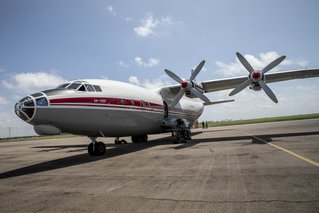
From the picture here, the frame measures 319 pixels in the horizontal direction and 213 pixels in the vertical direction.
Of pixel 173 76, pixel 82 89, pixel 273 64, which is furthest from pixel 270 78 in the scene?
pixel 82 89

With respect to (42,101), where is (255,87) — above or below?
above

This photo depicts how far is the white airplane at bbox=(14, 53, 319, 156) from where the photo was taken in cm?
1024

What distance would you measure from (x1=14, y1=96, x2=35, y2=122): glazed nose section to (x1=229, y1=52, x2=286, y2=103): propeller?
14.4 metres

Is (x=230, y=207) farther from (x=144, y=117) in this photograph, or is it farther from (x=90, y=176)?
(x=144, y=117)

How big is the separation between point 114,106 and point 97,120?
5.18 feet

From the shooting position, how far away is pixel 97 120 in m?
12.5

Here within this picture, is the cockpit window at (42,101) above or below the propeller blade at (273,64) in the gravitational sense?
below

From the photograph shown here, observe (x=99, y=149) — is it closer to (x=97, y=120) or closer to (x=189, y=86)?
(x=97, y=120)

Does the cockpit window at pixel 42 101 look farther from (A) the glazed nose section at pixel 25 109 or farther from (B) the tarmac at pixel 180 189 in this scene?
(B) the tarmac at pixel 180 189

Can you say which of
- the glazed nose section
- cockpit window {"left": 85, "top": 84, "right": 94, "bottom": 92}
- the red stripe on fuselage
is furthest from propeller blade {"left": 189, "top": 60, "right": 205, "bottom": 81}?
the glazed nose section

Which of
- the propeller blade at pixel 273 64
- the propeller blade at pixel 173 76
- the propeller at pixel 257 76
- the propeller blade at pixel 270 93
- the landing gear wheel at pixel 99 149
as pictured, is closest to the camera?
the landing gear wheel at pixel 99 149

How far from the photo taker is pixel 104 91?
13.5 meters

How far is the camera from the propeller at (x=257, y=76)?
61.9 ft

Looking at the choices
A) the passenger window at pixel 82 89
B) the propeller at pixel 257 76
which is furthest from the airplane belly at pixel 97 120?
the propeller at pixel 257 76
